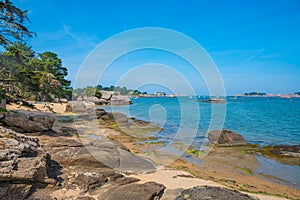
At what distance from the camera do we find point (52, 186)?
5.37m

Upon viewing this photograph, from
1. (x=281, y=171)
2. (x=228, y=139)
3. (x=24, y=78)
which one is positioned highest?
(x=24, y=78)

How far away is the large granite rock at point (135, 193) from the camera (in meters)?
4.96

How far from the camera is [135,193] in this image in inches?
201

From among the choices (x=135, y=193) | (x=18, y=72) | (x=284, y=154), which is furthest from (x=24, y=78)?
(x=284, y=154)

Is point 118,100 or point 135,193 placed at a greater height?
point 118,100

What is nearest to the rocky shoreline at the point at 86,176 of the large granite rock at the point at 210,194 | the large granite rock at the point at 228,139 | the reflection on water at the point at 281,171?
the large granite rock at the point at 210,194

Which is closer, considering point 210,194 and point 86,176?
point 210,194

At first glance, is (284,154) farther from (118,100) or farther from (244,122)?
(118,100)

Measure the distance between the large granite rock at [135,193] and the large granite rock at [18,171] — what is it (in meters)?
1.66

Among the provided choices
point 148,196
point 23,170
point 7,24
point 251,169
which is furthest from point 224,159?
point 7,24

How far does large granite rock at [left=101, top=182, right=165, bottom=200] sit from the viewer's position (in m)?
4.96

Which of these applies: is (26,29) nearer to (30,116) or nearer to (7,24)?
(7,24)

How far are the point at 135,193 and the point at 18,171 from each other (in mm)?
2795

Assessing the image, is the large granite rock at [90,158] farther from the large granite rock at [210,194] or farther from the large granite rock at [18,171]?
the large granite rock at [210,194]
